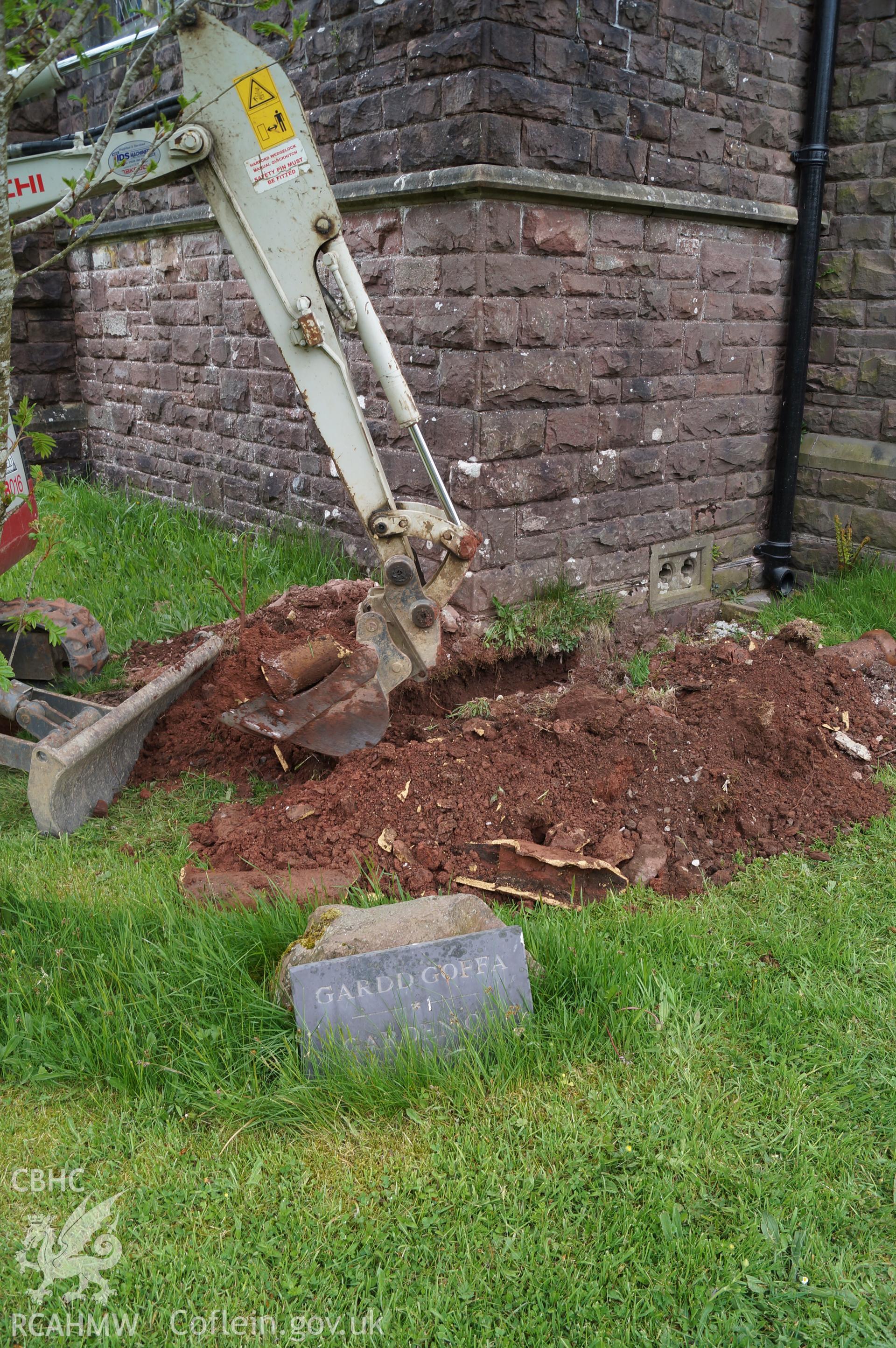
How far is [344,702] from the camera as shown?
3.86m

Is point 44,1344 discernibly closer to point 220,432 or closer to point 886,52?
point 220,432

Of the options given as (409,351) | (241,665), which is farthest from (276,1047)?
(409,351)

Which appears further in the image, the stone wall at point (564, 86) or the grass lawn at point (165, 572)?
the grass lawn at point (165, 572)

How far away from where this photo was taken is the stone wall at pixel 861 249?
589cm

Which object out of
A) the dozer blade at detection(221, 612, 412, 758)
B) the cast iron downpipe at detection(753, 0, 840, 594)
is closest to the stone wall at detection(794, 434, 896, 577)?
the cast iron downpipe at detection(753, 0, 840, 594)

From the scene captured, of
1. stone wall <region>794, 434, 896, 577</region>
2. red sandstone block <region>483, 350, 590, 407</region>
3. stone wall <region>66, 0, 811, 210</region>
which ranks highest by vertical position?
stone wall <region>66, 0, 811, 210</region>

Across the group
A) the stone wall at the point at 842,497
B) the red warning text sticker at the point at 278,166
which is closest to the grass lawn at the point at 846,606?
the stone wall at the point at 842,497

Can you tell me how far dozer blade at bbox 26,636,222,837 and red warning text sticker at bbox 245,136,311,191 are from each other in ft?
6.69

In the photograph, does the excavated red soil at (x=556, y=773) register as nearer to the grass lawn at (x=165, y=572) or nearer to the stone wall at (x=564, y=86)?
the grass lawn at (x=165, y=572)

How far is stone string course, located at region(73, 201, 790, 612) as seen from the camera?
15.8ft

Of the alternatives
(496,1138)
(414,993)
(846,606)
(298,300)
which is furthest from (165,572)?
(496,1138)

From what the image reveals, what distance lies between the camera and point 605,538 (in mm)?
5617

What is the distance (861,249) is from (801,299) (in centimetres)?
43

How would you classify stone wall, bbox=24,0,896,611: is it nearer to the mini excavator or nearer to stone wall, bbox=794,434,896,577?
stone wall, bbox=794,434,896,577
